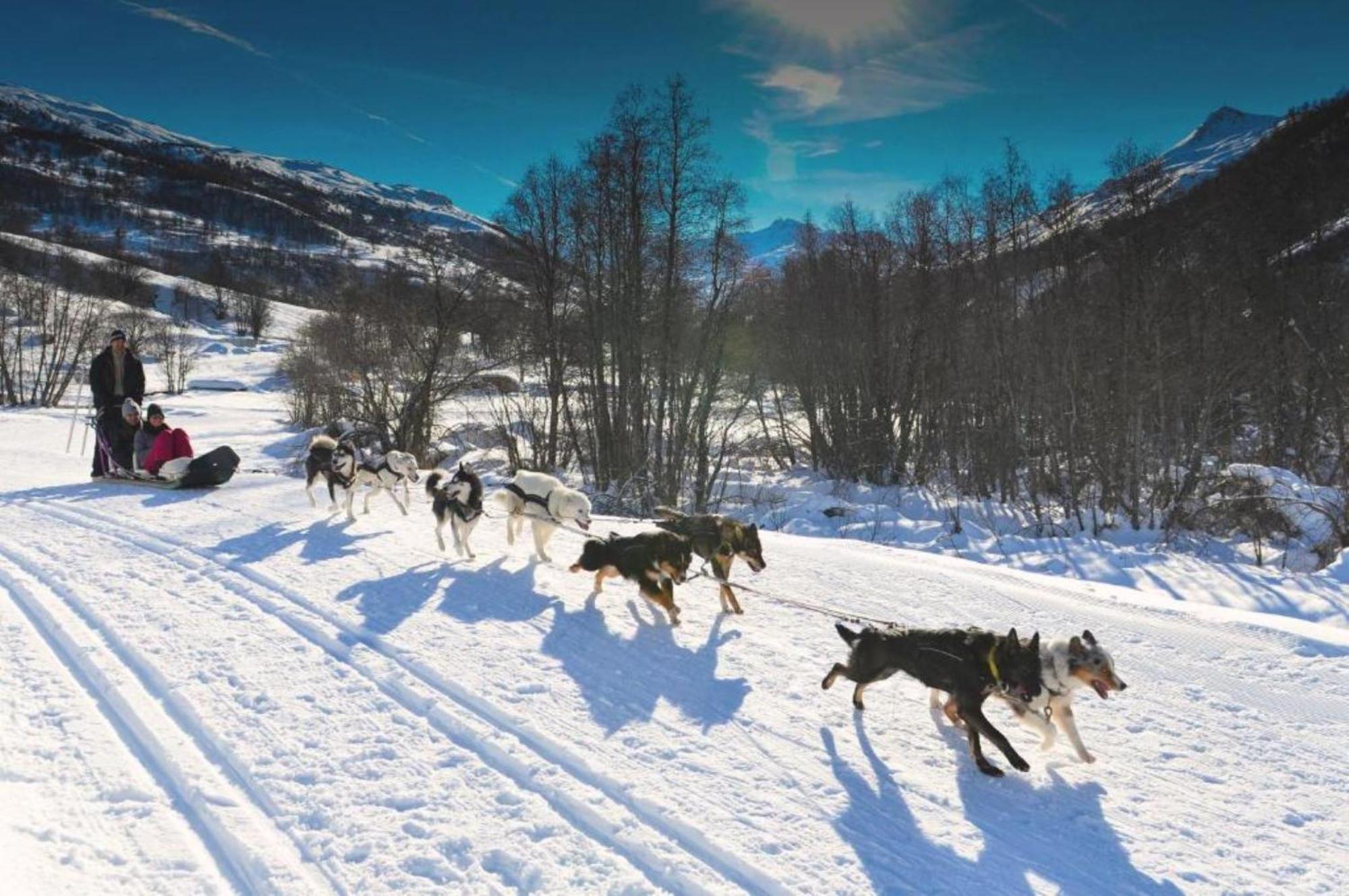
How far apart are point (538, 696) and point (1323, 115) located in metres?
41.4

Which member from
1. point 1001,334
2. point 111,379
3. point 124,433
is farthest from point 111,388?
point 1001,334

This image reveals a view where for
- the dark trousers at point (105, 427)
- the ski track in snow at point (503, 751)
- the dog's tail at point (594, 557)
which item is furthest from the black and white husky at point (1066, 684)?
the dark trousers at point (105, 427)

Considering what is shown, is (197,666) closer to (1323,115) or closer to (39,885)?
(39,885)

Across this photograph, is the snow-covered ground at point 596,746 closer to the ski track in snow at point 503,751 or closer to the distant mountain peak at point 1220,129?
the ski track in snow at point 503,751

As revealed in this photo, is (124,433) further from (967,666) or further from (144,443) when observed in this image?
(967,666)

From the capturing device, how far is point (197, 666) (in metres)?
4.63

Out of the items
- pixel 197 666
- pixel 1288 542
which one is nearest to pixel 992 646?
pixel 197 666

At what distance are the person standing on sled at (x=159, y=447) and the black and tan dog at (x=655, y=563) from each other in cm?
915

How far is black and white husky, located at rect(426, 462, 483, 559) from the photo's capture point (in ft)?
24.7

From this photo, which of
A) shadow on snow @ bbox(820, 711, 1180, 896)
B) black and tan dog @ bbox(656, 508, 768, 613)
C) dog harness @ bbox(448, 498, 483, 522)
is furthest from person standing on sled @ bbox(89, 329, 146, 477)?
shadow on snow @ bbox(820, 711, 1180, 896)

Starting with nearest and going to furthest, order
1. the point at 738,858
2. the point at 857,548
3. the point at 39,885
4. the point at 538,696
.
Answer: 1. the point at 39,885
2. the point at 738,858
3. the point at 538,696
4. the point at 857,548

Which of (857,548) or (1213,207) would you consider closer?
(857,548)

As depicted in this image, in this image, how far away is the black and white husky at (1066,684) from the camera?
3.64 m

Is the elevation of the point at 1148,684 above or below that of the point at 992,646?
below
